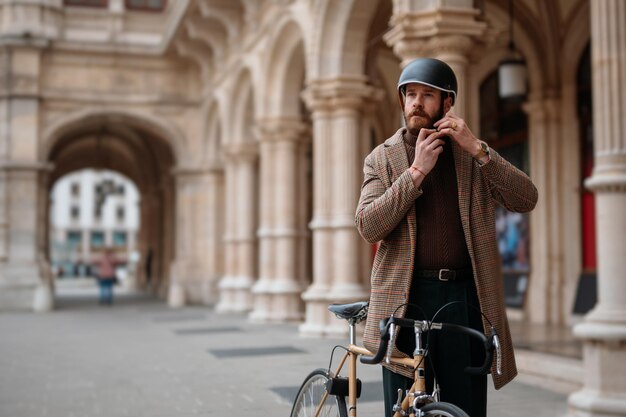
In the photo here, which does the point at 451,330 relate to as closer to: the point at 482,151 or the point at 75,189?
the point at 482,151

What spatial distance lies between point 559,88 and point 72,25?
603 inches

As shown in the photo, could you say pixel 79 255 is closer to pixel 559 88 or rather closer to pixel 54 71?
pixel 54 71

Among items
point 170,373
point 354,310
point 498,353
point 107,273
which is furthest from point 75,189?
point 498,353

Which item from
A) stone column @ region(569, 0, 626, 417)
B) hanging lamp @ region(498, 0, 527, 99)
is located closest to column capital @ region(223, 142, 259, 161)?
hanging lamp @ region(498, 0, 527, 99)

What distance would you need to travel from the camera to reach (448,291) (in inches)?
115

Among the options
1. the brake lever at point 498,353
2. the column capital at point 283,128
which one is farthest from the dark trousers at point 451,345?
the column capital at point 283,128

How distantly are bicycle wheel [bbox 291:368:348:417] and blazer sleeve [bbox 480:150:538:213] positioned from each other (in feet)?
3.83

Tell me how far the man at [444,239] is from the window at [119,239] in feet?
277

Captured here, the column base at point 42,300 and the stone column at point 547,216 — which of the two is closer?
the stone column at point 547,216

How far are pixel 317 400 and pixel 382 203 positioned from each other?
1302mm

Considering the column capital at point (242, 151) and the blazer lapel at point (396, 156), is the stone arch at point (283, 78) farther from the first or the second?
the blazer lapel at point (396, 156)

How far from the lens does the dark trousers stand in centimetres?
288

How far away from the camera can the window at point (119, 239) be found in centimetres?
8550

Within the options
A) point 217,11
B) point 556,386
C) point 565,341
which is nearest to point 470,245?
point 556,386
